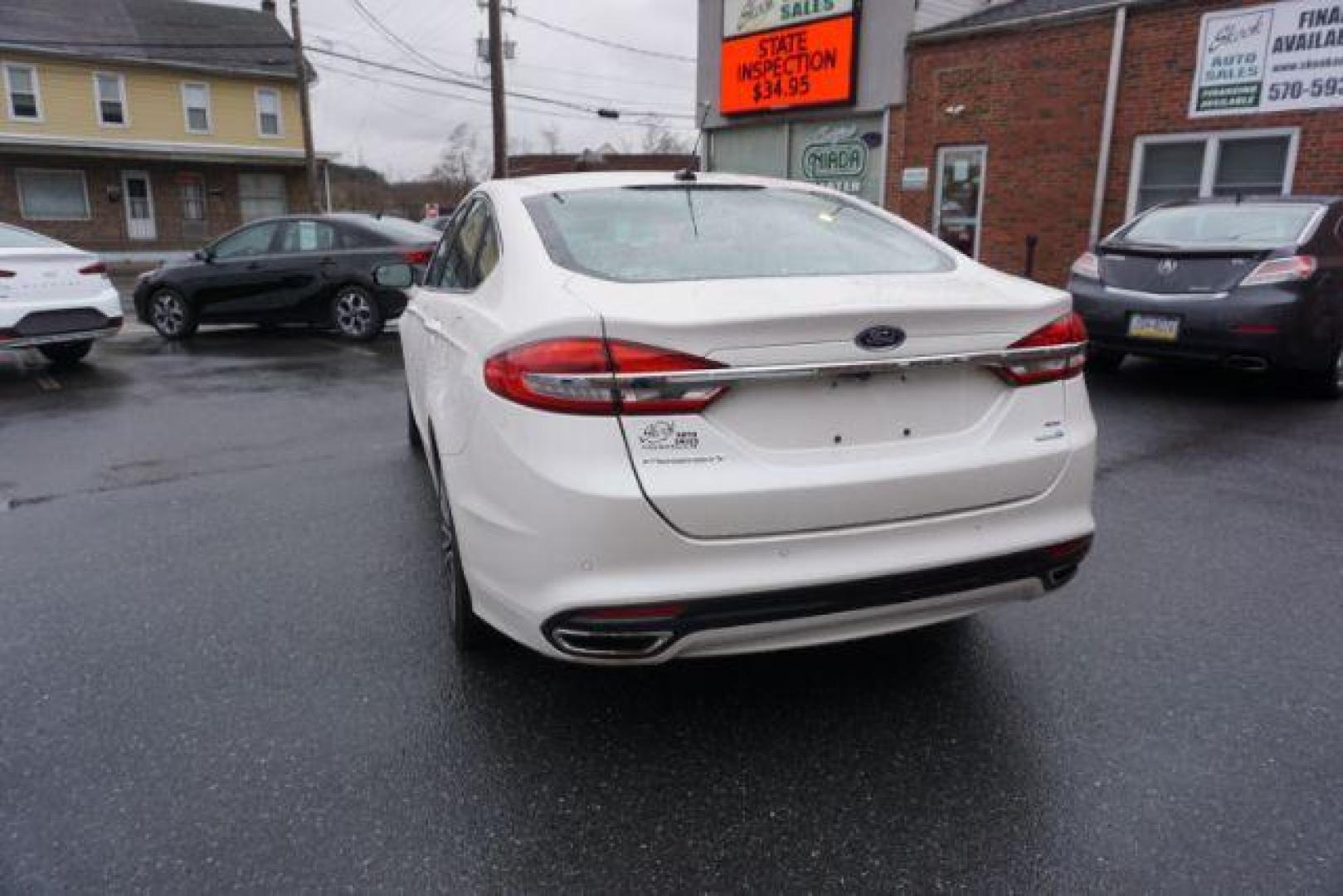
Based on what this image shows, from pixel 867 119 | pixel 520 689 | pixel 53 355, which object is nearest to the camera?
pixel 520 689

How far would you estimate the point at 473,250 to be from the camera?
347 cm

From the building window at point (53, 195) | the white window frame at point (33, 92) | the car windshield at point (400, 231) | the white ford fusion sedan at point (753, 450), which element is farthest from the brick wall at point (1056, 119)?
the white window frame at point (33, 92)

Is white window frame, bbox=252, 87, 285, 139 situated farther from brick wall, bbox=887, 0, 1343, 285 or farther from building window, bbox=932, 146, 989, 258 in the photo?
building window, bbox=932, 146, 989, 258

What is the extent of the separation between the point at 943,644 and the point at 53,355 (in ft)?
30.4

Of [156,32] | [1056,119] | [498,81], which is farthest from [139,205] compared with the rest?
[1056,119]

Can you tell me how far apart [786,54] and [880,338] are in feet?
54.3

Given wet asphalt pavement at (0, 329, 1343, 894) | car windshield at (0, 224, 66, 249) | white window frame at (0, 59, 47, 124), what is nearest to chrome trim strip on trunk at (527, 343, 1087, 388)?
wet asphalt pavement at (0, 329, 1343, 894)

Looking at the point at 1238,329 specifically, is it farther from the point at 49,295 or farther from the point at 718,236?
the point at 49,295

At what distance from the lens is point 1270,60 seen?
11.5 m

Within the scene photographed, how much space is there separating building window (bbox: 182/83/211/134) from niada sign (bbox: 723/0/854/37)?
71.0 feet

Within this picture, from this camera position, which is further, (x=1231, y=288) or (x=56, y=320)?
(x=56, y=320)

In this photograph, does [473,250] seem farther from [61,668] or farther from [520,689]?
[61,668]

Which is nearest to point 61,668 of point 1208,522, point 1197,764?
point 1197,764

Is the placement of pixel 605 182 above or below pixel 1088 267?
above
